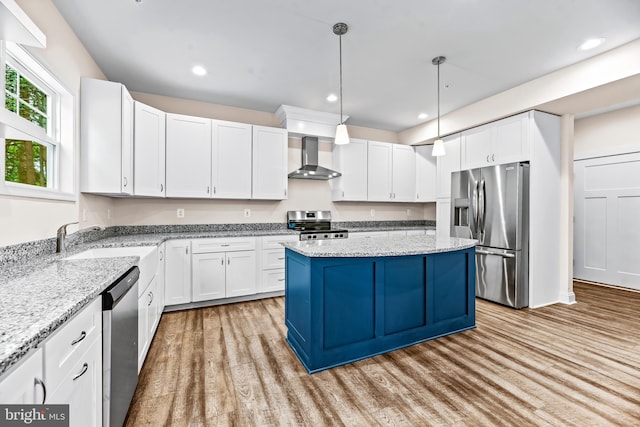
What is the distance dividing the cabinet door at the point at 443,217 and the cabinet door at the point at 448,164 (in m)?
0.14

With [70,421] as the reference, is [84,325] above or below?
above

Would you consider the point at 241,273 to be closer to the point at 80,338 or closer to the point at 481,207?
the point at 80,338

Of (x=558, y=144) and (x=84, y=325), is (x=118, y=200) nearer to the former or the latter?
(x=84, y=325)

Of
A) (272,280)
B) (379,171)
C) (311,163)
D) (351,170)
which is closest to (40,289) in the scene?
(272,280)

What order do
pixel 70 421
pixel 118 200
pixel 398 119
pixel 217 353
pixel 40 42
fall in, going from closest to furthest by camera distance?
pixel 70 421
pixel 40 42
pixel 217 353
pixel 118 200
pixel 398 119

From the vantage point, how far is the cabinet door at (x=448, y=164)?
4.46m

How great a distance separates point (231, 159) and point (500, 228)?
12.1 ft

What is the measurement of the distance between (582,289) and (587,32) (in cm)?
375

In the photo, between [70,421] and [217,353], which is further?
[217,353]

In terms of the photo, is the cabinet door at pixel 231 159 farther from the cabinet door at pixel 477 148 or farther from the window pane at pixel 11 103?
the cabinet door at pixel 477 148

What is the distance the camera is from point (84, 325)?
113 centimetres

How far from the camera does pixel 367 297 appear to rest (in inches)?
91.2

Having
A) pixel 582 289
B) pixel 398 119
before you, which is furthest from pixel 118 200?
pixel 582 289

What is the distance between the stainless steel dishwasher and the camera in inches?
51.9
